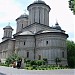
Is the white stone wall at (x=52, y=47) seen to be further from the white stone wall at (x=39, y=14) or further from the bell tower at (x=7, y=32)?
the bell tower at (x=7, y=32)

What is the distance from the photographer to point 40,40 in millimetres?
35062

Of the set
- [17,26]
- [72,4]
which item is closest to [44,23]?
[17,26]

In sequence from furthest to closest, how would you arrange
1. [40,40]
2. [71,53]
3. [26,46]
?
1. [71,53]
2. [26,46]
3. [40,40]

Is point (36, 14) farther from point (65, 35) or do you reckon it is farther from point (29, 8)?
point (65, 35)

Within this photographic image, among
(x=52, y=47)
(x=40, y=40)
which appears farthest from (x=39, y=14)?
(x=52, y=47)

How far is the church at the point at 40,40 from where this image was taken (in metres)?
33.4

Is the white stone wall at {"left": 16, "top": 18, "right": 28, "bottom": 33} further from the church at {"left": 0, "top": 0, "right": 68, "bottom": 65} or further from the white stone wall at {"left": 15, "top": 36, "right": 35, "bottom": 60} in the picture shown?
the white stone wall at {"left": 15, "top": 36, "right": 35, "bottom": 60}

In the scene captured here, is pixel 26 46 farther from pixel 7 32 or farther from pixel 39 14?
pixel 7 32

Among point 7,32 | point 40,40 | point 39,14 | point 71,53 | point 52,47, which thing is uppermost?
point 39,14

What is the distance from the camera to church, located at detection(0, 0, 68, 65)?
33.4 metres

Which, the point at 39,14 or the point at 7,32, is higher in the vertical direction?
the point at 39,14

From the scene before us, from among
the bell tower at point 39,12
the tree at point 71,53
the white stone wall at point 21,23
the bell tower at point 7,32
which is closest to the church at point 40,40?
the bell tower at point 39,12

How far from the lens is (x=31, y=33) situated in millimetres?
37688

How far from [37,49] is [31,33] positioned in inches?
163
